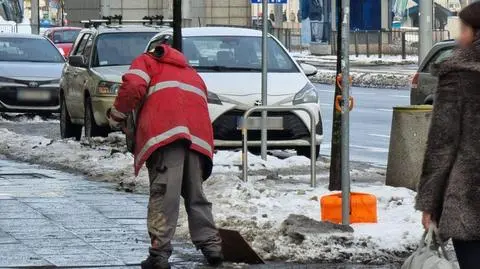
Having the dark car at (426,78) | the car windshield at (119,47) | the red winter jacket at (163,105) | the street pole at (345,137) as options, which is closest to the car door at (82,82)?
the car windshield at (119,47)

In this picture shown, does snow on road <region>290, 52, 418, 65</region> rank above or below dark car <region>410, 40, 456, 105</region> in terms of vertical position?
below

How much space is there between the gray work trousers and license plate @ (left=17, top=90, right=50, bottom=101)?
15461 millimetres

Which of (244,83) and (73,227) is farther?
(244,83)

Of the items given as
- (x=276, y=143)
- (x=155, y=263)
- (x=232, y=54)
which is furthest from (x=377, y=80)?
(x=155, y=263)

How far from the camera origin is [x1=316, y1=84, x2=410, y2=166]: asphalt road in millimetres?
18941

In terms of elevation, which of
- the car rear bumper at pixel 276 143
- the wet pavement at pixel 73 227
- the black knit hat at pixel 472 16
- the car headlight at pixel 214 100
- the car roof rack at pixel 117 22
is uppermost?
the black knit hat at pixel 472 16

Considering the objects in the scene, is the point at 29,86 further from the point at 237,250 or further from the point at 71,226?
the point at 237,250

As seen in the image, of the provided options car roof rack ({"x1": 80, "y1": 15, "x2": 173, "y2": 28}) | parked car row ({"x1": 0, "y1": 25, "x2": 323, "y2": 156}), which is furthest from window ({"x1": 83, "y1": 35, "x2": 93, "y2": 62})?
car roof rack ({"x1": 80, "y1": 15, "x2": 173, "y2": 28})

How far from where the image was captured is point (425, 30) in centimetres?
2722

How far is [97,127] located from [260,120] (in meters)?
6.16

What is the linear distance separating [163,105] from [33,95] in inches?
617

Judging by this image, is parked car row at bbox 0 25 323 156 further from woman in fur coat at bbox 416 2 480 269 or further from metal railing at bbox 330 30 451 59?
metal railing at bbox 330 30 451 59

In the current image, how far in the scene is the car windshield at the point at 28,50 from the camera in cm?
2578

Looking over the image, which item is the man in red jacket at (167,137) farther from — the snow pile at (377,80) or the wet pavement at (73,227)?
the snow pile at (377,80)
